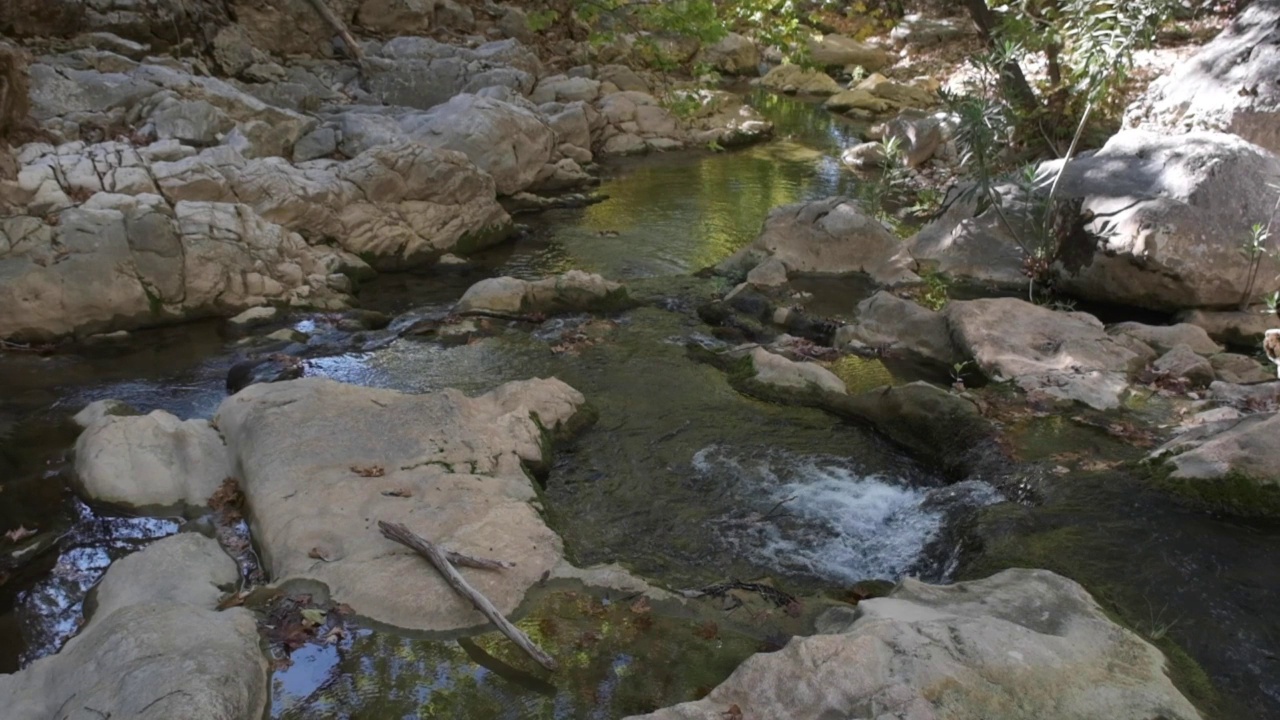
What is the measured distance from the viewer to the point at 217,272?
11141 mm

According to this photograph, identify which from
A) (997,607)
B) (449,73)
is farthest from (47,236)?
(449,73)

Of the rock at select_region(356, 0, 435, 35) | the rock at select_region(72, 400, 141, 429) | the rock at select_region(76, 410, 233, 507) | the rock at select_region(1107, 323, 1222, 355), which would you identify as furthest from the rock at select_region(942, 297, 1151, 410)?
the rock at select_region(356, 0, 435, 35)

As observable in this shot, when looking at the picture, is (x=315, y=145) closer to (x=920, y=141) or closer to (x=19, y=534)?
(x=19, y=534)

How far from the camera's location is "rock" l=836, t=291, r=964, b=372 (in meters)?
9.87

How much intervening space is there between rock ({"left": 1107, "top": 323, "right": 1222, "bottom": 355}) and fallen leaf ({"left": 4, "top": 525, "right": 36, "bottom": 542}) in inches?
414

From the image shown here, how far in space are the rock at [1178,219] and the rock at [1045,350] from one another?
1.62 m

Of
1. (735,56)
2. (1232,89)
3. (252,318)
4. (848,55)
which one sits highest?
(1232,89)

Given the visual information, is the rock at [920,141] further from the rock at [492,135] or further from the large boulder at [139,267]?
the large boulder at [139,267]

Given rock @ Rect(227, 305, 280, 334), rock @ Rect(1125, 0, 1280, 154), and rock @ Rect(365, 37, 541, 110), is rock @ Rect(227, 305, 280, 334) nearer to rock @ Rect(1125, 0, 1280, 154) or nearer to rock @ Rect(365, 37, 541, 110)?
rock @ Rect(365, 37, 541, 110)

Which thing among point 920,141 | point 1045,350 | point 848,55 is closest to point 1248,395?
point 1045,350

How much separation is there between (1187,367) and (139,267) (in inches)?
475

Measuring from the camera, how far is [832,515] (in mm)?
6828

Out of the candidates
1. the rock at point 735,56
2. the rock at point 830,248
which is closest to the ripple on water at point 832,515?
the rock at point 830,248

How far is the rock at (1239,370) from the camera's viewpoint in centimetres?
864
